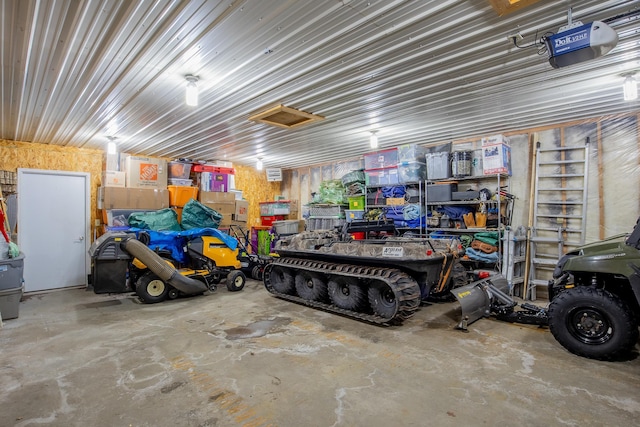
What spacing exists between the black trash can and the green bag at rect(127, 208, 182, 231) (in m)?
1.34

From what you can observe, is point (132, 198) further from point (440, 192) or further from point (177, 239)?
point (440, 192)

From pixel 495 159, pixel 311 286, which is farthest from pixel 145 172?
pixel 495 159

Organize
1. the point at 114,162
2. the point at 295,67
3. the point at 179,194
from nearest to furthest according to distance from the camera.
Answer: the point at 295,67 < the point at 114,162 < the point at 179,194

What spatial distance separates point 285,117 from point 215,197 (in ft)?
12.2

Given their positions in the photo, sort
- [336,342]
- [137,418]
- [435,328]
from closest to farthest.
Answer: [137,418] → [336,342] → [435,328]

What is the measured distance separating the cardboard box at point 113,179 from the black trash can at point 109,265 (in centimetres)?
263

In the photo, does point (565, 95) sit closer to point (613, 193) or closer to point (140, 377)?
point (613, 193)

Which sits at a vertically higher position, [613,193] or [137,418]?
[613,193]

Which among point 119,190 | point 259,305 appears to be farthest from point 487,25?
point 119,190

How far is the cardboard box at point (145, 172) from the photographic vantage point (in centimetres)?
732

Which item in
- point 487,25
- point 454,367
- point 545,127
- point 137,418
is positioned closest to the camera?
point 137,418

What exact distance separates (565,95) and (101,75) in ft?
19.2

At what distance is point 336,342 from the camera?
12.1 feet

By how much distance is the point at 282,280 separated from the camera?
5957mm
